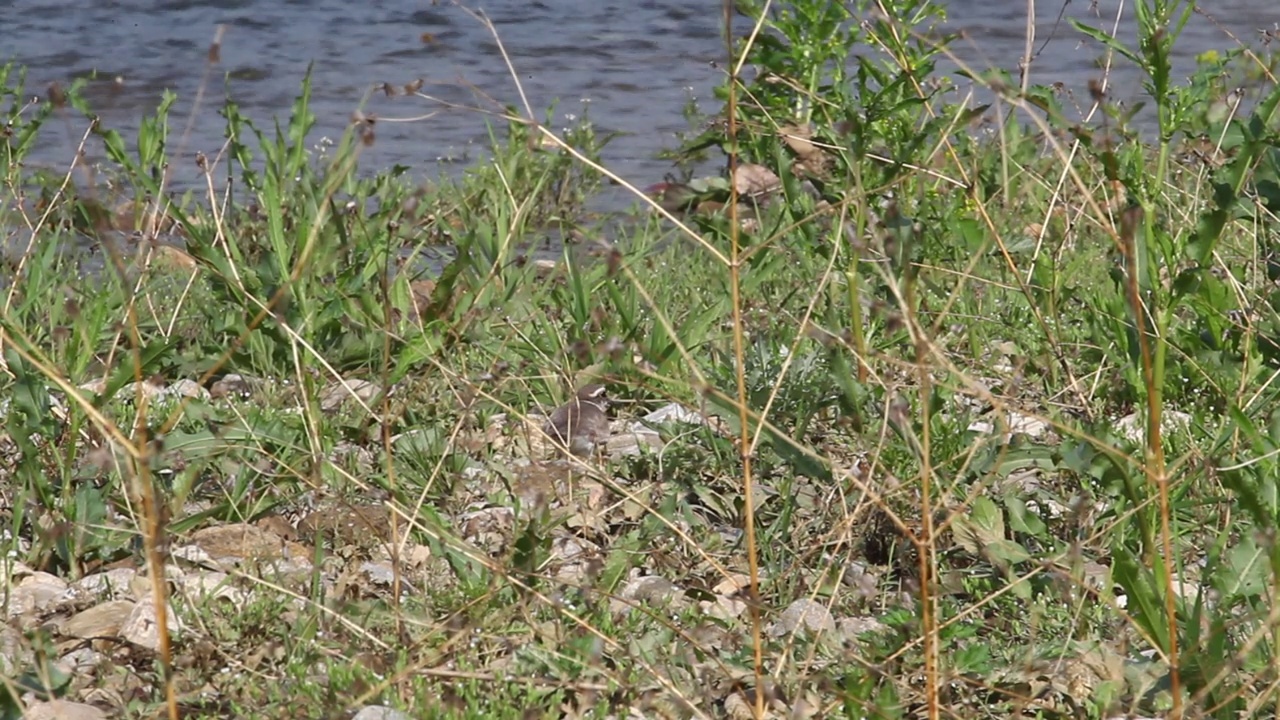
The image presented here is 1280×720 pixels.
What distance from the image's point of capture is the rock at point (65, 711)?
219 cm

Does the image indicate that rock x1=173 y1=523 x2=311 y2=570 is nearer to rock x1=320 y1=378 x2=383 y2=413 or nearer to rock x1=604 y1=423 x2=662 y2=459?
rock x1=320 y1=378 x2=383 y2=413

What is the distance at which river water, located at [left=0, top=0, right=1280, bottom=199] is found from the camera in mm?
7160

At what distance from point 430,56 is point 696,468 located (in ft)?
19.7

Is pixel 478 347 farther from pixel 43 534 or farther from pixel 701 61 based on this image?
pixel 701 61

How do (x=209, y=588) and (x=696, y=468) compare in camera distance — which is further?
(x=696, y=468)

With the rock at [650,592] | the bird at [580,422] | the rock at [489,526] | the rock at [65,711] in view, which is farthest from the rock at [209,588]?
the bird at [580,422]

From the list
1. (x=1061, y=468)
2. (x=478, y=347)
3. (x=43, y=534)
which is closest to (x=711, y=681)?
(x=1061, y=468)

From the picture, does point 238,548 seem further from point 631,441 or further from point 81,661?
point 631,441

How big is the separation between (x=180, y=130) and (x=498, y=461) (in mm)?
4544

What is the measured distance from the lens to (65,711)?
2197 millimetres

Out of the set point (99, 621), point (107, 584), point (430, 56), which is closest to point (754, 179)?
point (107, 584)

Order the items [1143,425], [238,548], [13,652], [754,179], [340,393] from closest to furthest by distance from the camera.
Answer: [13,652]
[238,548]
[1143,425]
[340,393]
[754,179]

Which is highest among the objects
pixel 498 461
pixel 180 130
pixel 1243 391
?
pixel 1243 391

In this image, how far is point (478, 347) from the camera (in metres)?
3.52
